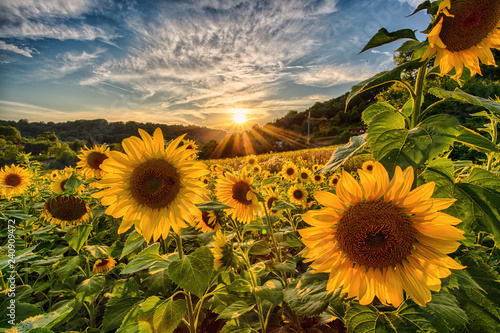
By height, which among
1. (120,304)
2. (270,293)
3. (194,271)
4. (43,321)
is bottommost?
(120,304)

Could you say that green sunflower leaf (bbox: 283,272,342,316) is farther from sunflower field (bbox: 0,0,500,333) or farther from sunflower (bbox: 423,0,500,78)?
sunflower (bbox: 423,0,500,78)

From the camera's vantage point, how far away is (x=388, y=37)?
1.11 metres

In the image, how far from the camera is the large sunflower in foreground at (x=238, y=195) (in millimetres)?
2561

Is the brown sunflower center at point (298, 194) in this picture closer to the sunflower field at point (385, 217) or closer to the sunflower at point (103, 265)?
the sunflower field at point (385, 217)

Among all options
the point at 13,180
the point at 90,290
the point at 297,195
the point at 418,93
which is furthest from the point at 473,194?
the point at 13,180

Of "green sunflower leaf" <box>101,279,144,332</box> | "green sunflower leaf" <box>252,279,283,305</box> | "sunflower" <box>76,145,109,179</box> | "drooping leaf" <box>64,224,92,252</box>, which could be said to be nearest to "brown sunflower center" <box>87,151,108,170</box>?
"sunflower" <box>76,145,109,179</box>

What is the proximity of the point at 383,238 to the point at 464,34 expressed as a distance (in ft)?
3.47

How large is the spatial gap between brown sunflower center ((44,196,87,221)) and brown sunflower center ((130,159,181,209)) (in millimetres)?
1100

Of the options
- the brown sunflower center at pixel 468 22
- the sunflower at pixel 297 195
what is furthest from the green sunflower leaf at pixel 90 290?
the sunflower at pixel 297 195

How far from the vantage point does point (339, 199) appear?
1.07 m

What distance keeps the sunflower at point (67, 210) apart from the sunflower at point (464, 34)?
2762mm

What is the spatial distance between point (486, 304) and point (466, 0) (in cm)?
157

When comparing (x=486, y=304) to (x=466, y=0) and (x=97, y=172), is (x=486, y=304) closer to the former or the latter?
(x=466, y=0)

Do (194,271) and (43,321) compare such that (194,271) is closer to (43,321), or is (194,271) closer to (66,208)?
(43,321)
